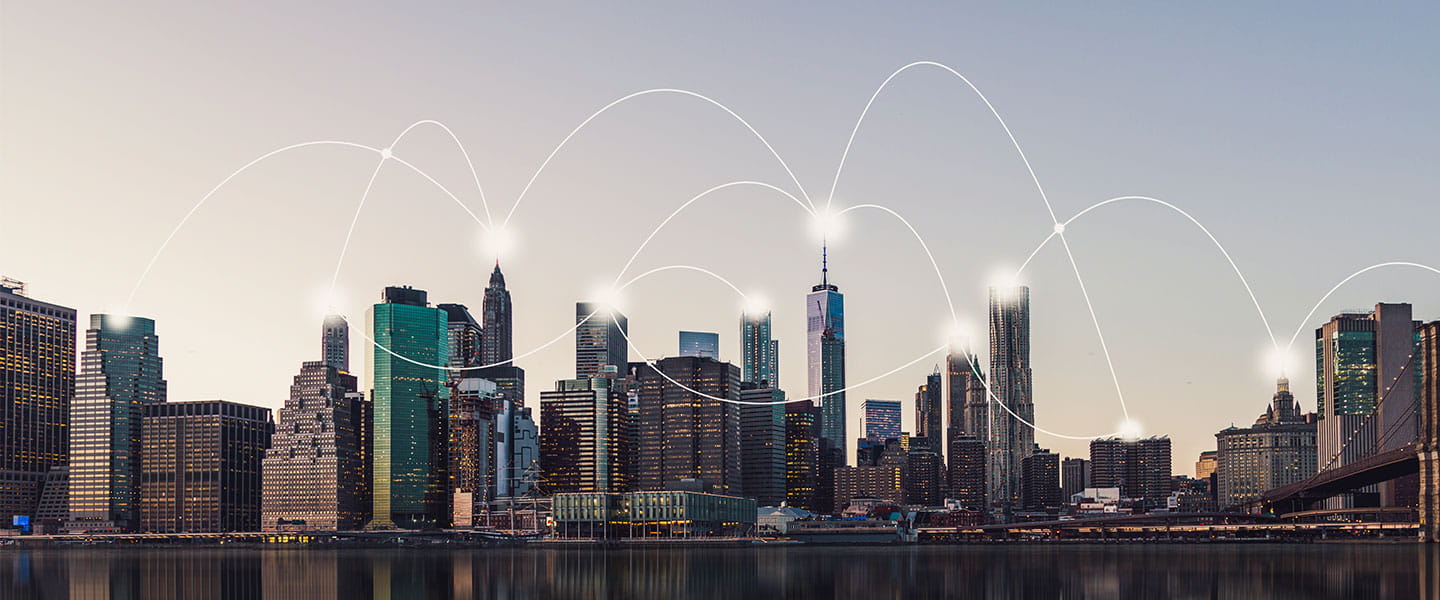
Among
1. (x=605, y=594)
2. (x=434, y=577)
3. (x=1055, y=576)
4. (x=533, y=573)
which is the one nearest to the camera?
(x=605, y=594)

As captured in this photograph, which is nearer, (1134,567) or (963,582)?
(963,582)

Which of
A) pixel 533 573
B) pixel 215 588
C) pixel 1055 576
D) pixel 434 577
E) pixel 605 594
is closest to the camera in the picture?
pixel 605 594

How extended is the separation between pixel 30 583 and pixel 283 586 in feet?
92.5

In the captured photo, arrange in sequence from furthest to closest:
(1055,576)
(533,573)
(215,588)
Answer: (533,573) < (1055,576) < (215,588)

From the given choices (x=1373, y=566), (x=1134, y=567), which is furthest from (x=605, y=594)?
(x=1373, y=566)

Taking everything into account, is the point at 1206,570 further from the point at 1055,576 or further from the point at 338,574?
the point at 338,574

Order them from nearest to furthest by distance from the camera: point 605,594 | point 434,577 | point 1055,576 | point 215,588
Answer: point 605,594 → point 215,588 → point 1055,576 → point 434,577

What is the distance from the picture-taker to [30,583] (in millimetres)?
124250

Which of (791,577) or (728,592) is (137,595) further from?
(791,577)

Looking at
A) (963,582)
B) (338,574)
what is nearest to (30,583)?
(338,574)

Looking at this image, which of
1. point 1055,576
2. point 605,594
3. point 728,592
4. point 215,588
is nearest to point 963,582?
point 1055,576

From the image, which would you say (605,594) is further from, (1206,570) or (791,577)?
(1206,570)

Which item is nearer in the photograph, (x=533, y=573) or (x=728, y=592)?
(x=728, y=592)

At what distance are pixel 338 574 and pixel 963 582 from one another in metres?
60.3
